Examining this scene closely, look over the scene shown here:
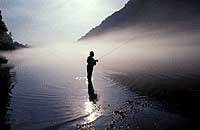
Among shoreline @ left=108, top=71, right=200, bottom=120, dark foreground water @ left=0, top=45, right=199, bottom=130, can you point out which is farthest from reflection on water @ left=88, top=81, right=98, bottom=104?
shoreline @ left=108, top=71, right=200, bottom=120

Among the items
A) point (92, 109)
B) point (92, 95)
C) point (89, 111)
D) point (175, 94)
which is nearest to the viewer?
point (89, 111)

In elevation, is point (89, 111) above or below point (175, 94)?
below

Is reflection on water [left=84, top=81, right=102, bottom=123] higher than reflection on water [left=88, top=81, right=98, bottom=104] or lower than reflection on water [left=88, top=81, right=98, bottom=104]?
lower

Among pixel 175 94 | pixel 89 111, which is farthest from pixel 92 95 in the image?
pixel 175 94

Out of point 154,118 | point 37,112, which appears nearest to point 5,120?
point 37,112

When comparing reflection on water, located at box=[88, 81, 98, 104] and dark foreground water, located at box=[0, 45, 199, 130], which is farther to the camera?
reflection on water, located at box=[88, 81, 98, 104]

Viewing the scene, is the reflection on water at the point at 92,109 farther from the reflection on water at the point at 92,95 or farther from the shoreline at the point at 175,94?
the shoreline at the point at 175,94

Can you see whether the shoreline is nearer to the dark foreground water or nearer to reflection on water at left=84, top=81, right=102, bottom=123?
the dark foreground water

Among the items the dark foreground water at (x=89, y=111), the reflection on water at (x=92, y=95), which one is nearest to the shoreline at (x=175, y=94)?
the dark foreground water at (x=89, y=111)

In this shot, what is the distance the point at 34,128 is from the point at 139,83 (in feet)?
48.8

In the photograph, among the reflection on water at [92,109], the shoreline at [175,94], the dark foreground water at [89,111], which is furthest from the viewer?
the shoreline at [175,94]

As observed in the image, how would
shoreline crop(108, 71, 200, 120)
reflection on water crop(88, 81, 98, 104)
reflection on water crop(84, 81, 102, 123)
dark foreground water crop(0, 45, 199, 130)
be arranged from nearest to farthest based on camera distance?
dark foreground water crop(0, 45, 199, 130) → reflection on water crop(84, 81, 102, 123) → shoreline crop(108, 71, 200, 120) → reflection on water crop(88, 81, 98, 104)

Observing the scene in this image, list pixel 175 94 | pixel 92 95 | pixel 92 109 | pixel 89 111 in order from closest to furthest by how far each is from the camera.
Result: pixel 89 111 < pixel 92 109 < pixel 175 94 < pixel 92 95

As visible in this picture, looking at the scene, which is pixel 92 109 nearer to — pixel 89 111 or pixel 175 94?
pixel 89 111
